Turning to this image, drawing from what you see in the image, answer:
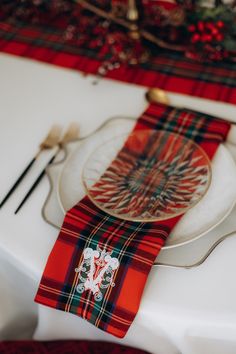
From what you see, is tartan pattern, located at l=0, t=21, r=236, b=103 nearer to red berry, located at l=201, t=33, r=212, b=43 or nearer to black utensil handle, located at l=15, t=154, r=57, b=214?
red berry, located at l=201, t=33, r=212, b=43

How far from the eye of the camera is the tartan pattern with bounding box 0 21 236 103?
75 centimetres

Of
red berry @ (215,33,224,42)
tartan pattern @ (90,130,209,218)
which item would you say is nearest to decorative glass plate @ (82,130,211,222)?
tartan pattern @ (90,130,209,218)

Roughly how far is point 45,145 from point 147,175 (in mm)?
180

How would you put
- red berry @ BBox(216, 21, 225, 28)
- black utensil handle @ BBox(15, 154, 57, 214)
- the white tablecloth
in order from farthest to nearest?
red berry @ BBox(216, 21, 225, 28) → black utensil handle @ BBox(15, 154, 57, 214) → the white tablecloth

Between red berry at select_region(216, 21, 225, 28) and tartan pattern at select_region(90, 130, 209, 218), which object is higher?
red berry at select_region(216, 21, 225, 28)

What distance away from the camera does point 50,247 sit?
0.53 m

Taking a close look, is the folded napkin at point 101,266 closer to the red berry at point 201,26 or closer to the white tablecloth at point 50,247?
the white tablecloth at point 50,247

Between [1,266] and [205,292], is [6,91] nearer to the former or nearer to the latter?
[1,266]

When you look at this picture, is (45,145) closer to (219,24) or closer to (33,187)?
(33,187)

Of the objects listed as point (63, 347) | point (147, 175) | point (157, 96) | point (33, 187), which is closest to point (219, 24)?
point (157, 96)

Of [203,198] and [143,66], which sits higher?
[143,66]

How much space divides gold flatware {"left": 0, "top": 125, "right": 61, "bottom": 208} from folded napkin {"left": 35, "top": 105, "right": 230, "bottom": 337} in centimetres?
13

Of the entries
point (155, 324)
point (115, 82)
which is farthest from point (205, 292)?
point (115, 82)

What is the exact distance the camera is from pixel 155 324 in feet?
1.56
